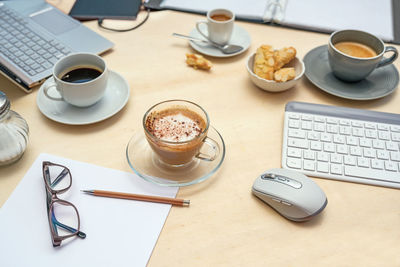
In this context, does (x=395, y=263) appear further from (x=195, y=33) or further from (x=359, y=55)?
(x=195, y=33)

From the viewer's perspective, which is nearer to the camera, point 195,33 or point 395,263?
point 395,263

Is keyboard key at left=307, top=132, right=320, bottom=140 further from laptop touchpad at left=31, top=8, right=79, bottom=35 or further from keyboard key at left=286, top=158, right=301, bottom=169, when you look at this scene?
laptop touchpad at left=31, top=8, right=79, bottom=35

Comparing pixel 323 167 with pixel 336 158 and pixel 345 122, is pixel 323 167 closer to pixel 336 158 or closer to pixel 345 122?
pixel 336 158

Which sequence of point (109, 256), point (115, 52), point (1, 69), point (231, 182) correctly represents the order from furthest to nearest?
point (115, 52), point (1, 69), point (231, 182), point (109, 256)

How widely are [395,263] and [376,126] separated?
338 mm

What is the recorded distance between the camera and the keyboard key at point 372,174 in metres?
0.74

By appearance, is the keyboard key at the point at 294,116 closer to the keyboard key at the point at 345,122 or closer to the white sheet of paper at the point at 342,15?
the keyboard key at the point at 345,122

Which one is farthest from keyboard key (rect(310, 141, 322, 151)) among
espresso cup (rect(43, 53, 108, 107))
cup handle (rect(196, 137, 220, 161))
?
espresso cup (rect(43, 53, 108, 107))

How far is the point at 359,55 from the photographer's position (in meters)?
0.97

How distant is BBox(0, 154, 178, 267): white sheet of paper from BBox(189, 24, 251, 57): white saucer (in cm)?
52

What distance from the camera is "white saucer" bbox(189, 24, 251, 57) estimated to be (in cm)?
108

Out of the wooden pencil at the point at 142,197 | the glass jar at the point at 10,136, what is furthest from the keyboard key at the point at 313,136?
the glass jar at the point at 10,136

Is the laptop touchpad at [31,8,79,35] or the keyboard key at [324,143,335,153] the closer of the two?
the keyboard key at [324,143,335,153]

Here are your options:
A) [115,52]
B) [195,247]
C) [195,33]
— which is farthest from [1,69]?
[195,247]
